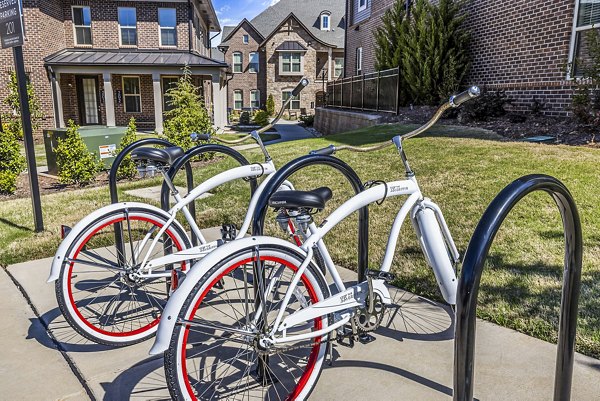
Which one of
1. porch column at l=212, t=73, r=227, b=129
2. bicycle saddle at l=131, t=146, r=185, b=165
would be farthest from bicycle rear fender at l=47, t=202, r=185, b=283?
porch column at l=212, t=73, r=227, b=129

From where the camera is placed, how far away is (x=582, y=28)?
9.66 meters

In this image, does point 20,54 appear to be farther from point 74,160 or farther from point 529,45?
point 529,45

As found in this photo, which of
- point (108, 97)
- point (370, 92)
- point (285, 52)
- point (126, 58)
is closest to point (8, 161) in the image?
point (370, 92)

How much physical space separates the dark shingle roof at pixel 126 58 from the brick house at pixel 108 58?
39mm

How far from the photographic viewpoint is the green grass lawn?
11.5 ft

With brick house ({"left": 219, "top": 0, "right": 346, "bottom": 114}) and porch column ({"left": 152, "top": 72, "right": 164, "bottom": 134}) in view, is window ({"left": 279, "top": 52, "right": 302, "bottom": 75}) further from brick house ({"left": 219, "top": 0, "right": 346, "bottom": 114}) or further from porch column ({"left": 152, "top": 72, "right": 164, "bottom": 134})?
porch column ({"left": 152, "top": 72, "right": 164, "bottom": 134})

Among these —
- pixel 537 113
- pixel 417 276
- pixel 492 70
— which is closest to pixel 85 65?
pixel 492 70

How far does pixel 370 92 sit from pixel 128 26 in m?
13.3

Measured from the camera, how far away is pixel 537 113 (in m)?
10.6

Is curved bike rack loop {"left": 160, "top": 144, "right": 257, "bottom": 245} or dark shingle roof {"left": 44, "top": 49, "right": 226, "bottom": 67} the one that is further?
dark shingle roof {"left": 44, "top": 49, "right": 226, "bottom": 67}

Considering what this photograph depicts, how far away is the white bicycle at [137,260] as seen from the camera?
9.79 feet

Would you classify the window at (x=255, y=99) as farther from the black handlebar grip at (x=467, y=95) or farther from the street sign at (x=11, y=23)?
the black handlebar grip at (x=467, y=95)

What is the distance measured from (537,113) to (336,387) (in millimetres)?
9705

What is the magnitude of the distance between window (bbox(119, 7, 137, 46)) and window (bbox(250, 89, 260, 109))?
792 inches
